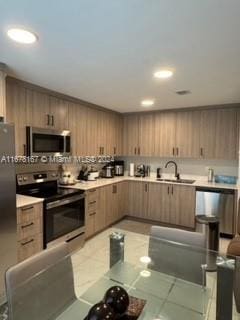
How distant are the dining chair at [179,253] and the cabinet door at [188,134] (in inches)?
105

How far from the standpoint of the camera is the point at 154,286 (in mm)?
1625

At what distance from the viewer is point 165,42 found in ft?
5.50

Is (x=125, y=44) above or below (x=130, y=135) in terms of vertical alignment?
above

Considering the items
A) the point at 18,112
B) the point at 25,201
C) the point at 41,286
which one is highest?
the point at 18,112

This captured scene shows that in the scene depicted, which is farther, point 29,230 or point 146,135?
point 146,135

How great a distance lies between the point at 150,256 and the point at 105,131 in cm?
285

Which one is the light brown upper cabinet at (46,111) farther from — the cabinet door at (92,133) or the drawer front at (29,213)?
the drawer front at (29,213)

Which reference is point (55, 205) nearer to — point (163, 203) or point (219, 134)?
point (163, 203)

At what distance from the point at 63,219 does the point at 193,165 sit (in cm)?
283

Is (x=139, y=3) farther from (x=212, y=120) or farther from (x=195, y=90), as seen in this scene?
(x=212, y=120)

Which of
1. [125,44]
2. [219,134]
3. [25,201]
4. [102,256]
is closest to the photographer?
[125,44]

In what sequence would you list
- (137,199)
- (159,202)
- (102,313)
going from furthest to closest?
1. (137,199)
2. (159,202)
3. (102,313)

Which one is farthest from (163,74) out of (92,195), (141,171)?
(141,171)

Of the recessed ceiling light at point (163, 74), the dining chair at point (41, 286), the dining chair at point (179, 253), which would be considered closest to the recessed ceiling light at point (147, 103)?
the recessed ceiling light at point (163, 74)
